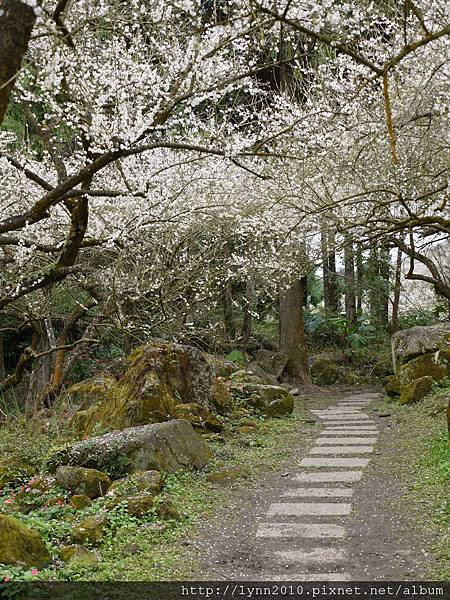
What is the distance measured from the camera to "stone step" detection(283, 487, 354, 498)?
579 centimetres

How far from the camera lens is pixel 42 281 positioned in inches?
273

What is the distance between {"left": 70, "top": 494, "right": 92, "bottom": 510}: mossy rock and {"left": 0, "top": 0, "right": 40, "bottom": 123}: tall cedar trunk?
3599 mm

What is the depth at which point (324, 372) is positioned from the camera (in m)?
15.3

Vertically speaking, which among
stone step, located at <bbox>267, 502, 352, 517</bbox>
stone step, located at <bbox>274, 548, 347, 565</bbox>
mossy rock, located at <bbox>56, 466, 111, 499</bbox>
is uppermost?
mossy rock, located at <bbox>56, 466, 111, 499</bbox>

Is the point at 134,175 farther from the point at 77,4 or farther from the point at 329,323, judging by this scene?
the point at 329,323

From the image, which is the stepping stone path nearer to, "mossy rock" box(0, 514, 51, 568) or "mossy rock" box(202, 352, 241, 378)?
"mossy rock" box(0, 514, 51, 568)

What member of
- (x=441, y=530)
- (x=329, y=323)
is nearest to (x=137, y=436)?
(x=441, y=530)

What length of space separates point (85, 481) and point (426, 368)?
283 inches

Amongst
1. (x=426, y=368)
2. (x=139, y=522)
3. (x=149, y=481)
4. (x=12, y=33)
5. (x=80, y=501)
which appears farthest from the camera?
(x=426, y=368)

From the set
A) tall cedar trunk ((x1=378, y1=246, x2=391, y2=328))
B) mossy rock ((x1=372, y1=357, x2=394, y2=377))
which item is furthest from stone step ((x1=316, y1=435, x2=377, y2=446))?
tall cedar trunk ((x1=378, y1=246, x2=391, y2=328))

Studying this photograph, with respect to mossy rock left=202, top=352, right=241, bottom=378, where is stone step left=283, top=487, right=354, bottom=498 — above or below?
below

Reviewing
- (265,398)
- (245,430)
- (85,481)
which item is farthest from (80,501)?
(265,398)

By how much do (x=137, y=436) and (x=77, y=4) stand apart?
163 inches

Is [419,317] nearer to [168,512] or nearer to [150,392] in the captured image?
[150,392]
